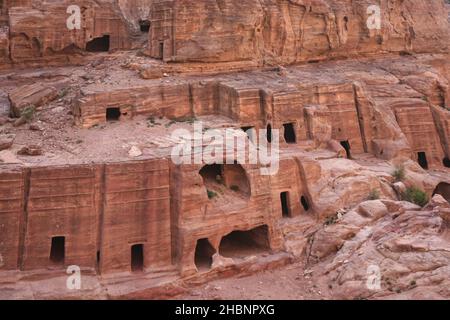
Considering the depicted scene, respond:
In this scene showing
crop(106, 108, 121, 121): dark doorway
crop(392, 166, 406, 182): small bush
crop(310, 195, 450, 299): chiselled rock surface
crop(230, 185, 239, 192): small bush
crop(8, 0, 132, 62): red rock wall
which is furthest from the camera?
crop(8, 0, 132, 62): red rock wall

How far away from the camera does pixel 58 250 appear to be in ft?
58.8

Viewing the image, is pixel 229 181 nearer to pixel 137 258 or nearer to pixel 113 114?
pixel 137 258

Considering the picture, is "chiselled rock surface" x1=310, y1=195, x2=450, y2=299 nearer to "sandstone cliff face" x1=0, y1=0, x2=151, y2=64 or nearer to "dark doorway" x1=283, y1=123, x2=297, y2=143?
"dark doorway" x1=283, y1=123, x2=297, y2=143

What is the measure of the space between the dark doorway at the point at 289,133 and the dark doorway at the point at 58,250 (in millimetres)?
11122

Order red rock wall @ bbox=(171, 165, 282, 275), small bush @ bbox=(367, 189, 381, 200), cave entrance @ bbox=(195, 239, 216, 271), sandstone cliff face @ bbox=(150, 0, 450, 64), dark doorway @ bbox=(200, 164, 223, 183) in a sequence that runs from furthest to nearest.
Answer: sandstone cliff face @ bbox=(150, 0, 450, 64)
small bush @ bbox=(367, 189, 381, 200)
dark doorway @ bbox=(200, 164, 223, 183)
cave entrance @ bbox=(195, 239, 216, 271)
red rock wall @ bbox=(171, 165, 282, 275)

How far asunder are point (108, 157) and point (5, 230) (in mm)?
4028

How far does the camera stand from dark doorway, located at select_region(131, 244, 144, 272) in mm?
18078

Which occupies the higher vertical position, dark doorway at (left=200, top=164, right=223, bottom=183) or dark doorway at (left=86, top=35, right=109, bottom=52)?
dark doorway at (left=86, top=35, right=109, bottom=52)

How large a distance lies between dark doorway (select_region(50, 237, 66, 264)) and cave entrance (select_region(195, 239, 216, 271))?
4.54 meters

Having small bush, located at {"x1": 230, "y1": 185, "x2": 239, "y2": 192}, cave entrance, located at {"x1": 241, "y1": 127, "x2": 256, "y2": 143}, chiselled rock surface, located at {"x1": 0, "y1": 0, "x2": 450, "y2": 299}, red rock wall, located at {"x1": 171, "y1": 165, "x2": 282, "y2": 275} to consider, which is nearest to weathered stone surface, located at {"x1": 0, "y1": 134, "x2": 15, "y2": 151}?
chiselled rock surface, located at {"x1": 0, "y1": 0, "x2": 450, "y2": 299}

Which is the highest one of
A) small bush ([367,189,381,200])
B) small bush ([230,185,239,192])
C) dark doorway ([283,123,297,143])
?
dark doorway ([283,123,297,143])

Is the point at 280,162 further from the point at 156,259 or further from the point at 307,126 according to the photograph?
the point at 156,259

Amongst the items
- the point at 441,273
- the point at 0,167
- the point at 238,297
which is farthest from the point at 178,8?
the point at 441,273

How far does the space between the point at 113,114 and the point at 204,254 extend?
730 centimetres
